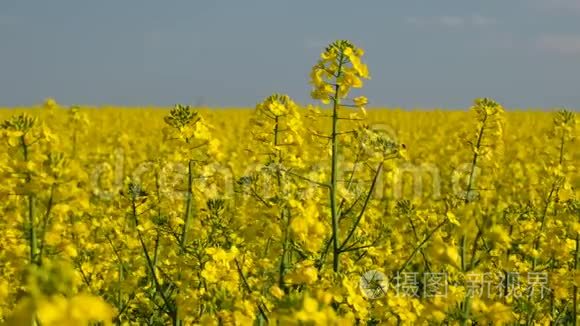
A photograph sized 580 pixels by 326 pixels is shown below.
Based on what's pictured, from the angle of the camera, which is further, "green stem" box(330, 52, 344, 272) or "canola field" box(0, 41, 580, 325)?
"green stem" box(330, 52, 344, 272)

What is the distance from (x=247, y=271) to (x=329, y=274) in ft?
2.15

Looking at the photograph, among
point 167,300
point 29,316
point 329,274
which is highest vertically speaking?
point 29,316

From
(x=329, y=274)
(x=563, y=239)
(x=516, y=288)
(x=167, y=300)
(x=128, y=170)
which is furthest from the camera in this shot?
(x=128, y=170)

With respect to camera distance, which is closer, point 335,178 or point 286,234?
point 286,234

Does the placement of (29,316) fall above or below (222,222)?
above

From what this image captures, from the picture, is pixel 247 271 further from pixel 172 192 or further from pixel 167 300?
pixel 172 192

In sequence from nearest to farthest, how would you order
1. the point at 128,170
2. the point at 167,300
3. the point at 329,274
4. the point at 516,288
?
the point at 329,274, the point at 167,300, the point at 516,288, the point at 128,170

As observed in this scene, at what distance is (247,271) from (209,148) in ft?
2.64

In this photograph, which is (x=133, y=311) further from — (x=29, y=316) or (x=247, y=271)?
(x=29, y=316)

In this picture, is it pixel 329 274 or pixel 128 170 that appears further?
pixel 128 170

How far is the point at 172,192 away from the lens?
4469 millimetres

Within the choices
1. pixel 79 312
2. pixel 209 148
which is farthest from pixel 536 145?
pixel 79 312

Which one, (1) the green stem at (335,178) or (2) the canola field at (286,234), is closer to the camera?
(2) the canola field at (286,234)

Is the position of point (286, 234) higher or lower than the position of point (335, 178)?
lower
